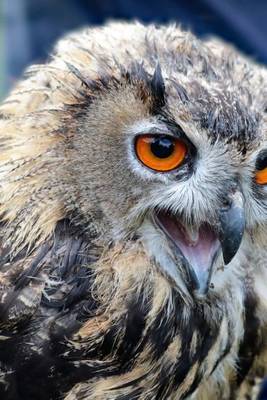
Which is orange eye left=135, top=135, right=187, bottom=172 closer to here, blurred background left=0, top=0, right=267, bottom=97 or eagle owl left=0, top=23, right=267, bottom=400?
eagle owl left=0, top=23, right=267, bottom=400

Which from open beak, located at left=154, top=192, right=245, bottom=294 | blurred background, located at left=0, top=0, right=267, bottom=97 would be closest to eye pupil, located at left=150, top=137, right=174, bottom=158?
open beak, located at left=154, top=192, right=245, bottom=294

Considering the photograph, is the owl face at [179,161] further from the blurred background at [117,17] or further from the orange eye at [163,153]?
the blurred background at [117,17]

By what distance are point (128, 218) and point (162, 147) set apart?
14 centimetres

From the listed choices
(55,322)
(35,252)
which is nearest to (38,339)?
(55,322)

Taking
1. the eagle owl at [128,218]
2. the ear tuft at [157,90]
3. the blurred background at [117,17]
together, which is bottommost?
the eagle owl at [128,218]

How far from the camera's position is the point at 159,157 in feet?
3.70

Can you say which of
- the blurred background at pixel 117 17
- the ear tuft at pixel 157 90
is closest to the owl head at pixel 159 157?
the ear tuft at pixel 157 90

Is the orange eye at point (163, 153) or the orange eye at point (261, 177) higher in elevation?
the orange eye at point (261, 177)

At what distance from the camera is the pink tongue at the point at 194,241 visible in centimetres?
119

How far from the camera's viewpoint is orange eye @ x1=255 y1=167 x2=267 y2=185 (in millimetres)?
1192

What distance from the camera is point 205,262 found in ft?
3.89

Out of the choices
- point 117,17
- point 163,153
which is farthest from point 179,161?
point 117,17

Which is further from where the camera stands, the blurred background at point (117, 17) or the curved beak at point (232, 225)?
the blurred background at point (117, 17)

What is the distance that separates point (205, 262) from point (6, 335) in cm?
36
